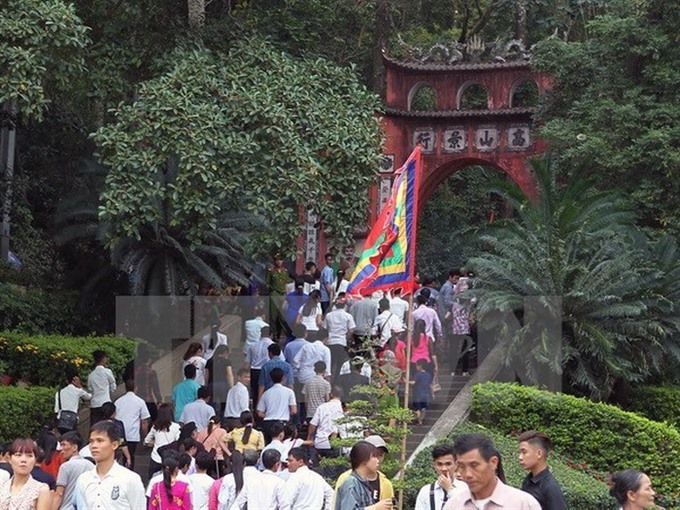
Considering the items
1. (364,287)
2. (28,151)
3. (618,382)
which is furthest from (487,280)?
(28,151)

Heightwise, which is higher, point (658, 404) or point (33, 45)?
point (33, 45)

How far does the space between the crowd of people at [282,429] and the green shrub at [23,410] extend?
0.26 meters

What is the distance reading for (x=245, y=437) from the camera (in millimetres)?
14594

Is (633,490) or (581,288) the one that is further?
(581,288)

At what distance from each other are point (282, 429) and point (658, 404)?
8186 millimetres

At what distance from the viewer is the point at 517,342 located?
19.7m

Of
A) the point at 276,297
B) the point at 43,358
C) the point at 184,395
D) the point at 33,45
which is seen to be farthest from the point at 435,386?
the point at 33,45

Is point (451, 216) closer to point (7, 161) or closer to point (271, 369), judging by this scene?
point (7, 161)

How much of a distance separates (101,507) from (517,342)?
11.5 metres

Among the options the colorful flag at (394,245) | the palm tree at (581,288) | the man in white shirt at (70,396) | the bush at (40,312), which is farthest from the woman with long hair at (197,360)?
the colorful flag at (394,245)

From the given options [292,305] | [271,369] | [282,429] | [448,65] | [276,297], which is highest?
[448,65]

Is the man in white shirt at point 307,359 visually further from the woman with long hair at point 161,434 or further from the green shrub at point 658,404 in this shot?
the green shrub at point 658,404

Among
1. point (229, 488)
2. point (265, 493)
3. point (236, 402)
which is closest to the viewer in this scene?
point (265, 493)

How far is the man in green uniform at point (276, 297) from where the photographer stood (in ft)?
73.4
